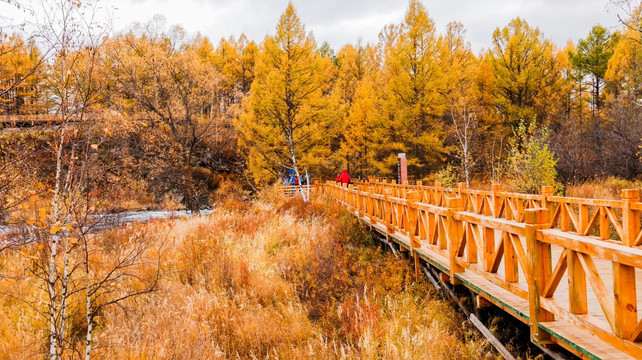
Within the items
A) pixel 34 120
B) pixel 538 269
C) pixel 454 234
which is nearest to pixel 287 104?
pixel 34 120

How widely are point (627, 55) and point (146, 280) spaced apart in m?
30.9

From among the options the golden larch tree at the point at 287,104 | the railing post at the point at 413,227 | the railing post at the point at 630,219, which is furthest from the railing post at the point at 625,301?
the golden larch tree at the point at 287,104

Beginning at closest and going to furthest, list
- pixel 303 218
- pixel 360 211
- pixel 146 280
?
pixel 146 280 < pixel 360 211 < pixel 303 218

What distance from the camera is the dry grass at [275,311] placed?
4984 mm

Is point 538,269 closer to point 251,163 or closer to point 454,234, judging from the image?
point 454,234

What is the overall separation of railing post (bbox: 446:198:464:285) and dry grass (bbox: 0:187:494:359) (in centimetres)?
82

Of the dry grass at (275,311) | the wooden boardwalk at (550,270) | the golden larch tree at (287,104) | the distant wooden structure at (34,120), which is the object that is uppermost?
the golden larch tree at (287,104)

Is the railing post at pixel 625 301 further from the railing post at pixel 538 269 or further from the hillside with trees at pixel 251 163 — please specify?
the hillside with trees at pixel 251 163

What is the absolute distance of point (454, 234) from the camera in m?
5.14

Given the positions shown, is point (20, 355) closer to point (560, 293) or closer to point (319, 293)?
point (319, 293)

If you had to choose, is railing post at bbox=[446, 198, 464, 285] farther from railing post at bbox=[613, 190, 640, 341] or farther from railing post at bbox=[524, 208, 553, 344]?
railing post at bbox=[613, 190, 640, 341]

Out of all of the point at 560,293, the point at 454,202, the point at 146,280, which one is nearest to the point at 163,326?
the point at 146,280

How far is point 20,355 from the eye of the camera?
16.5ft

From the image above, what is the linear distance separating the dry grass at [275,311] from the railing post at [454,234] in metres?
0.82
